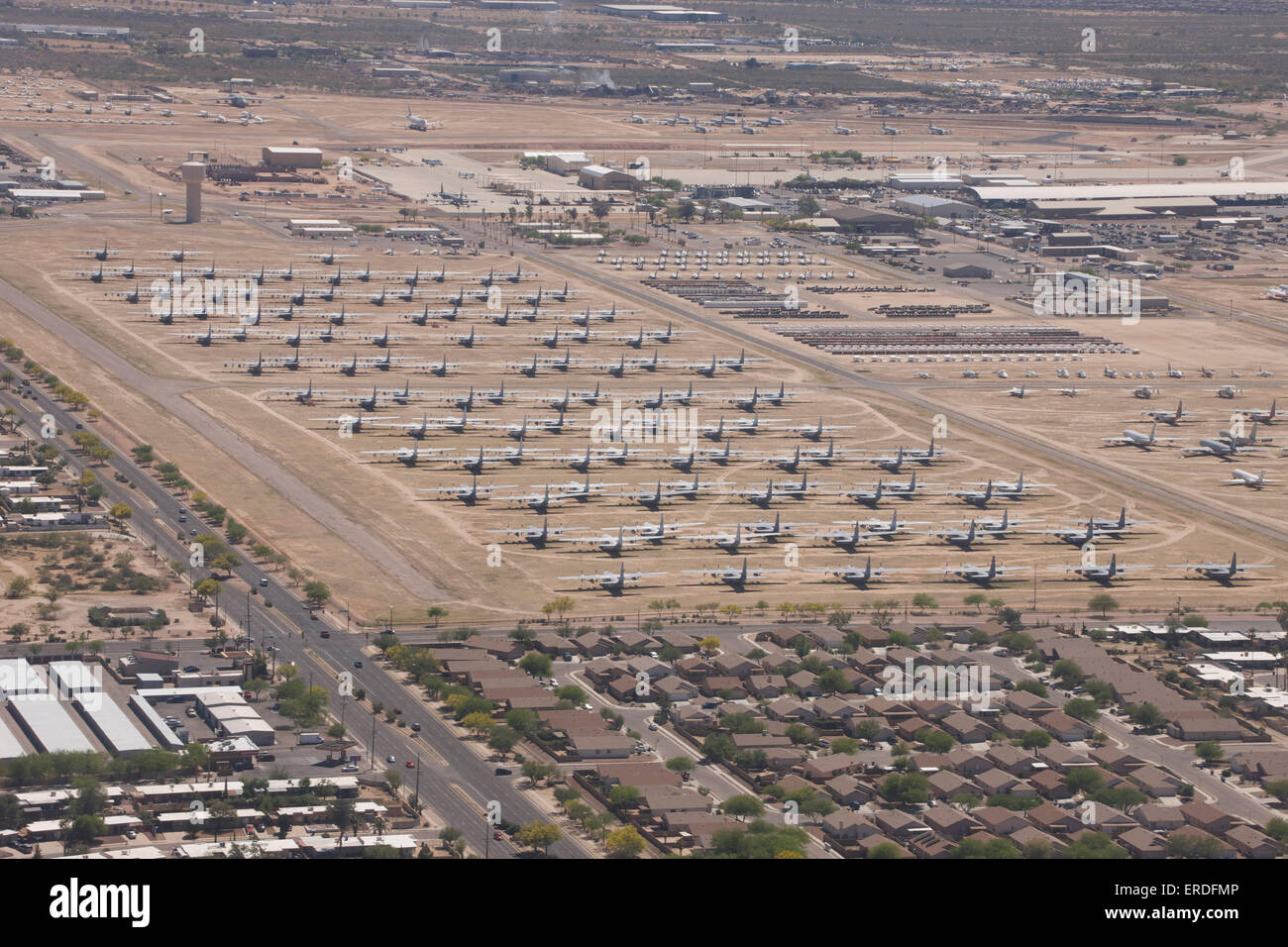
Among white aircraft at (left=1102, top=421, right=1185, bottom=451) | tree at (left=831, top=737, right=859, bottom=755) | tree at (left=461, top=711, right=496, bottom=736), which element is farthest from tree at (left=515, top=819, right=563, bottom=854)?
white aircraft at (left=1102, top=421, right=1185, bottom=451)

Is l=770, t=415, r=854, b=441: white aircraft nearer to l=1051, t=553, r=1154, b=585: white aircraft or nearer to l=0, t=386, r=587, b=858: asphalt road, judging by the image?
l=1051, t=553, r=1154, b=585: white aircraft

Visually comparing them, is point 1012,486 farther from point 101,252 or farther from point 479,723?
point 101,252

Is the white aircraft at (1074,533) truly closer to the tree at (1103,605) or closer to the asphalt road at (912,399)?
the asphalt road at (912,399)

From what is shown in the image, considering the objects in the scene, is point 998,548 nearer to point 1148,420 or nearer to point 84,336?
point 1148,420

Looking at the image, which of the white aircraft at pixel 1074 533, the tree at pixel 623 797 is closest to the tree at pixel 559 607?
the tree at pixel 623 797

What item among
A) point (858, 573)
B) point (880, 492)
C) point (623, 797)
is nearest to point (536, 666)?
point (623, 797)
